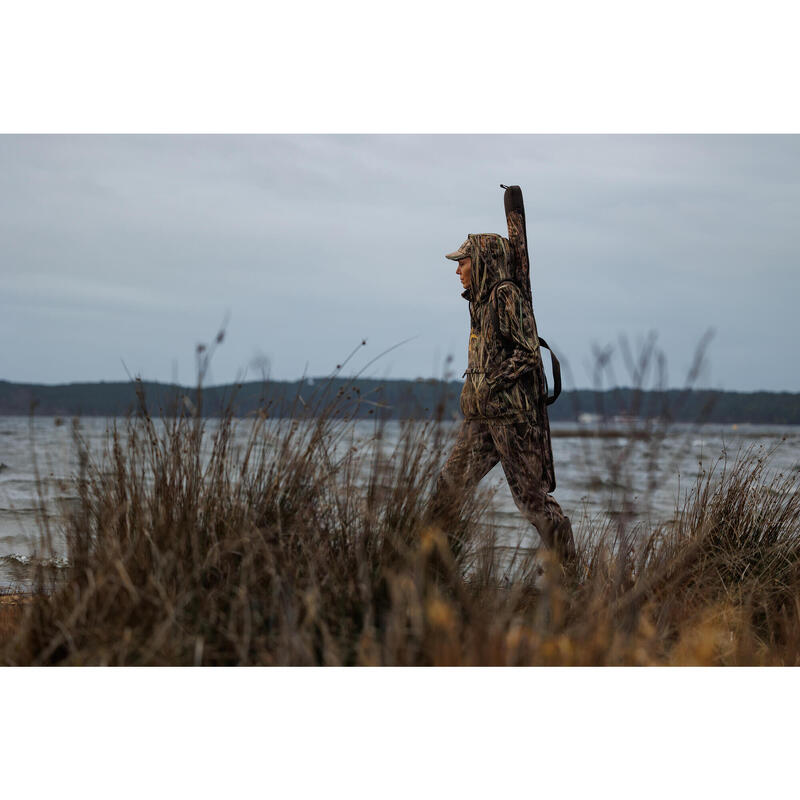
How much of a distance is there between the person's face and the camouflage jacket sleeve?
230 mm

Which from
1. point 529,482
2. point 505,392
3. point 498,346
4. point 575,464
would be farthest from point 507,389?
point 575,464

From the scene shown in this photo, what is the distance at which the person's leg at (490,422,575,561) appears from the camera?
4.58 meters

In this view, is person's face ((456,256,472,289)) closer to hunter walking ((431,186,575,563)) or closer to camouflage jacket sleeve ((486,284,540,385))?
hunter walking ((431,186,575,563))

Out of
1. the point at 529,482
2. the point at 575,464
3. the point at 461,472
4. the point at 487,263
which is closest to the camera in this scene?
the point at 461,472

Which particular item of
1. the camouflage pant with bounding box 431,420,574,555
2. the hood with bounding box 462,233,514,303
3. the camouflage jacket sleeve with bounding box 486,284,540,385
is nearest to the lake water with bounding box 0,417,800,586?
the camouflage pant with bounding box 431,420,574,555

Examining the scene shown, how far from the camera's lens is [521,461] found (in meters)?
4.65

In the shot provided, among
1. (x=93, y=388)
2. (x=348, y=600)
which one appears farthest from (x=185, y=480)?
(x=93, y=388)

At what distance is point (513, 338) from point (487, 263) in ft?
1.66

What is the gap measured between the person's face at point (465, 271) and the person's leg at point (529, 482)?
93 centimetres

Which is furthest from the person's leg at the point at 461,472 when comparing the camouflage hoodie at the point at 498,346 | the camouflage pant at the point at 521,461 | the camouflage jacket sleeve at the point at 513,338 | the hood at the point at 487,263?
the hood at the point at 487,263

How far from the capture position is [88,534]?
3.40 meters

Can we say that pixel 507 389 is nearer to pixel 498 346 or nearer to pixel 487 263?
pixel 498 346

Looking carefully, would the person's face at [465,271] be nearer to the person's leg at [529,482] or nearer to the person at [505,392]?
the person at [505,392]
